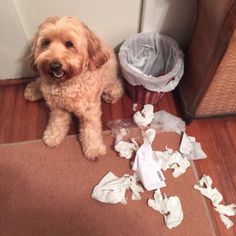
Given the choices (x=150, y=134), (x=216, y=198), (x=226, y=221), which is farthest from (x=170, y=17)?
(x=226, y=221)

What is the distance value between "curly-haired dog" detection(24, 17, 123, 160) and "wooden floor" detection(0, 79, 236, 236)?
0.13 m

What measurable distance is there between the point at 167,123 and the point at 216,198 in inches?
21.6

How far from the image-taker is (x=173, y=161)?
5.27ft

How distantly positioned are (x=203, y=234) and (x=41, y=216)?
87cm

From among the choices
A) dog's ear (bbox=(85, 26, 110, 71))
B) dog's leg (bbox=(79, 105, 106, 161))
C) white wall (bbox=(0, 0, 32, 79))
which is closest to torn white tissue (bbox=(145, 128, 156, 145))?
dog's leg (bbox=(79, 105, 106, 161))

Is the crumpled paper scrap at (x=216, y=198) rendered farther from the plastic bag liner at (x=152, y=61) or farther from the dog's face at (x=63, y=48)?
the dog's face at (x=63, y=48)

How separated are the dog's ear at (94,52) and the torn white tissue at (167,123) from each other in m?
0.67

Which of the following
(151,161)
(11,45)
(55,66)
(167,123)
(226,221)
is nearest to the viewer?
(55,66)

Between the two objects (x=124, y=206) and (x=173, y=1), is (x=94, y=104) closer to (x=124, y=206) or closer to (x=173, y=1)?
(x=124, y=206)

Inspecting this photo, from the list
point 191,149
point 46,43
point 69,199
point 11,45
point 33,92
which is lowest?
point 69,199

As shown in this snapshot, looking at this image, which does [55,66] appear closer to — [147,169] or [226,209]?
[147,169]

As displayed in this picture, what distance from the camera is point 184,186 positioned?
5.05ft

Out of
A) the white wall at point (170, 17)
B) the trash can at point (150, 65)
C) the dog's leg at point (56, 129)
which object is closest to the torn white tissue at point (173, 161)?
→ the trash can at point (150, 65)

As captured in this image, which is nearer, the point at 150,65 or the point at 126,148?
the point at 126,148
